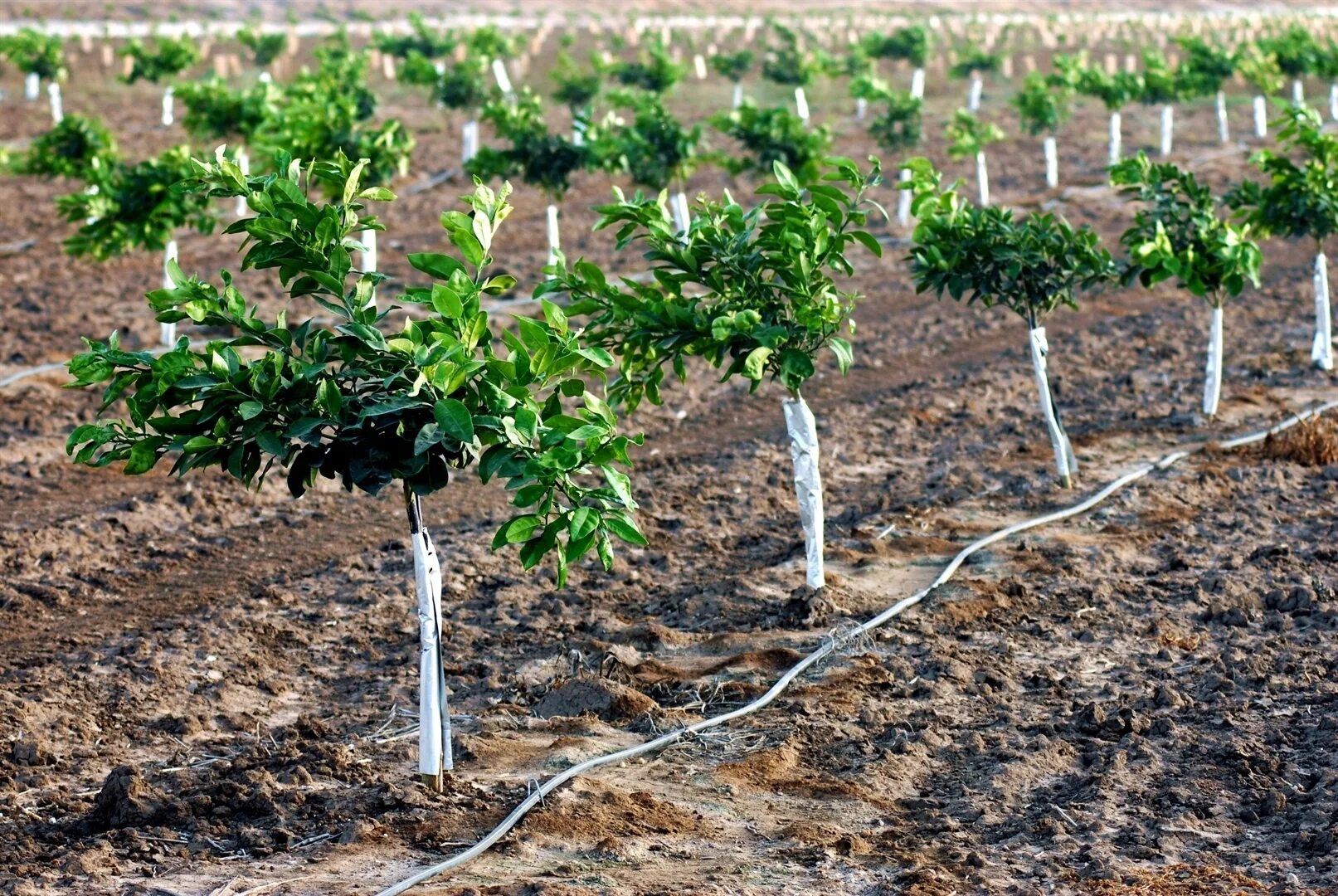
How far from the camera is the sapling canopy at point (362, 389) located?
5836 mm

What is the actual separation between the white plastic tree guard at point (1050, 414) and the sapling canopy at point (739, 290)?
304 cm

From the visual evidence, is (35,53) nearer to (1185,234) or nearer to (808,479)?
(1185,234)

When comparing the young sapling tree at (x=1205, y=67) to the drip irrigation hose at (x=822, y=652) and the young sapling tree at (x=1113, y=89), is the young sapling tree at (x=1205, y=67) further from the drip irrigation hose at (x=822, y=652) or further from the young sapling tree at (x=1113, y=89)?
the drip irrigation hose at (x=822, y=652)

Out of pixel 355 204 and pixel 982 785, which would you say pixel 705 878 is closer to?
pixel 982 785

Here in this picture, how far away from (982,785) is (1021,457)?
5.86 meters

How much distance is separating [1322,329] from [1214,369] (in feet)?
8.01

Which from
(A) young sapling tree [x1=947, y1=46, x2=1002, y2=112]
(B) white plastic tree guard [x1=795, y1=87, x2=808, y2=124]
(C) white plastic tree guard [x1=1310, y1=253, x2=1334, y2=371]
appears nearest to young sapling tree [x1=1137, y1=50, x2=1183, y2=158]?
(A) young sapling tree [x1=947, y1=46, x2=1002, y2=112]

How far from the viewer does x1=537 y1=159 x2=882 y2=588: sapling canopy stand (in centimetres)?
834

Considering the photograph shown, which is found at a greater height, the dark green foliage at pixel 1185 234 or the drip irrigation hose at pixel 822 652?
the dark green foliage at pixel 1185 234

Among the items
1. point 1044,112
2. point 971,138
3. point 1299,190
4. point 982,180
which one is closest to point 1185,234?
point 1299,190

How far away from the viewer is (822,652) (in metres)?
8.55

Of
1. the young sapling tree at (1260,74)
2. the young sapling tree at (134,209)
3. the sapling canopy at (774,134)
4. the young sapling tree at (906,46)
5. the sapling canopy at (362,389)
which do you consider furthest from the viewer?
the young sapling tree at (906,46)

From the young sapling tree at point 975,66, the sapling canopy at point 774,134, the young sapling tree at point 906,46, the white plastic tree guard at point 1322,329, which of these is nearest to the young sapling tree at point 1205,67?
the young sapling tree at point 975,66

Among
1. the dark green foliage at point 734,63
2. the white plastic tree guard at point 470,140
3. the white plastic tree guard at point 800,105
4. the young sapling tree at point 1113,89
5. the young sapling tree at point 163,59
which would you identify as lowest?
the white plastic tree guard at point 470,140
